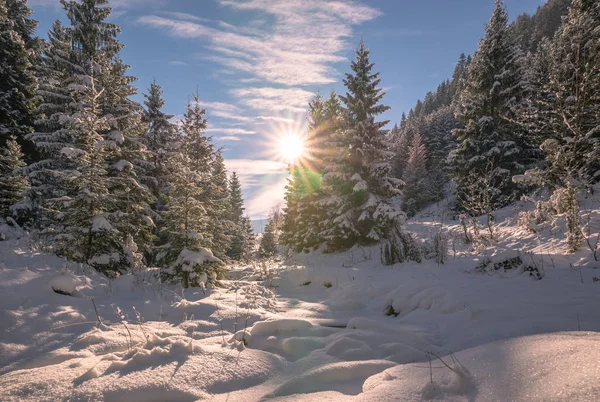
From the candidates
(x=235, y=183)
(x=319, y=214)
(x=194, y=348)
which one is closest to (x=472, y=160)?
(x=319, y=214)

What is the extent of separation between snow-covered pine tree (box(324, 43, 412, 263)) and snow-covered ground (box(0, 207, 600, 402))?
9195 mm

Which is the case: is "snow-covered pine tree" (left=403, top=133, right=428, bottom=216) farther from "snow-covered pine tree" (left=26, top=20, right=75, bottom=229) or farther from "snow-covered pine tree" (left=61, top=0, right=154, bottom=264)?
"snow-covered pine tree" (left=26, top=20, right=75, bottom=229)

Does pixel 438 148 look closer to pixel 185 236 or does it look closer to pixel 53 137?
pixel 185 236

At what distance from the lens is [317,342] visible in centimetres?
318

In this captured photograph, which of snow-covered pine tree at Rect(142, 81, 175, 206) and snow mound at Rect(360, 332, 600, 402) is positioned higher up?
snow-covered pine tree at Rect(142, 81, 175, 206)

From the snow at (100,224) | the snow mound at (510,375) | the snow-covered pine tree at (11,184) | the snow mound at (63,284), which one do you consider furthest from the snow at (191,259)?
the snow-covered pine tree at (11,184)

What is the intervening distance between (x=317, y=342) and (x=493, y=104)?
21.2 metres

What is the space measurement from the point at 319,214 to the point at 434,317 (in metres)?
14.8

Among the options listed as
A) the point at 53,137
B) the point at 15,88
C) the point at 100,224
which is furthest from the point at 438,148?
the point at 15,88

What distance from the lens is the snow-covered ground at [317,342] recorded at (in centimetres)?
180

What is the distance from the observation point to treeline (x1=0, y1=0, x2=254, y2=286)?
6957mm

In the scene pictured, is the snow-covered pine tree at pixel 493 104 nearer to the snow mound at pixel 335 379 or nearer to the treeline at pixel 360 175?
the treeline at pixel 360 175

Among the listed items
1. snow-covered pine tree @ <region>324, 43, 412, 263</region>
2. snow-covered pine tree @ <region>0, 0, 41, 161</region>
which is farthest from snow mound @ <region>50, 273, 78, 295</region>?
snow-covered pine tree @ <region>0, 0, 41, 161</region>

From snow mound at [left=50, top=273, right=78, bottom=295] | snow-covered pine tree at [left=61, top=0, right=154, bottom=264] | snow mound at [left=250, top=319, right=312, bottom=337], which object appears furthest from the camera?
snow-covered pine tree at [left=61, top=0, right=154, bottom=264]
